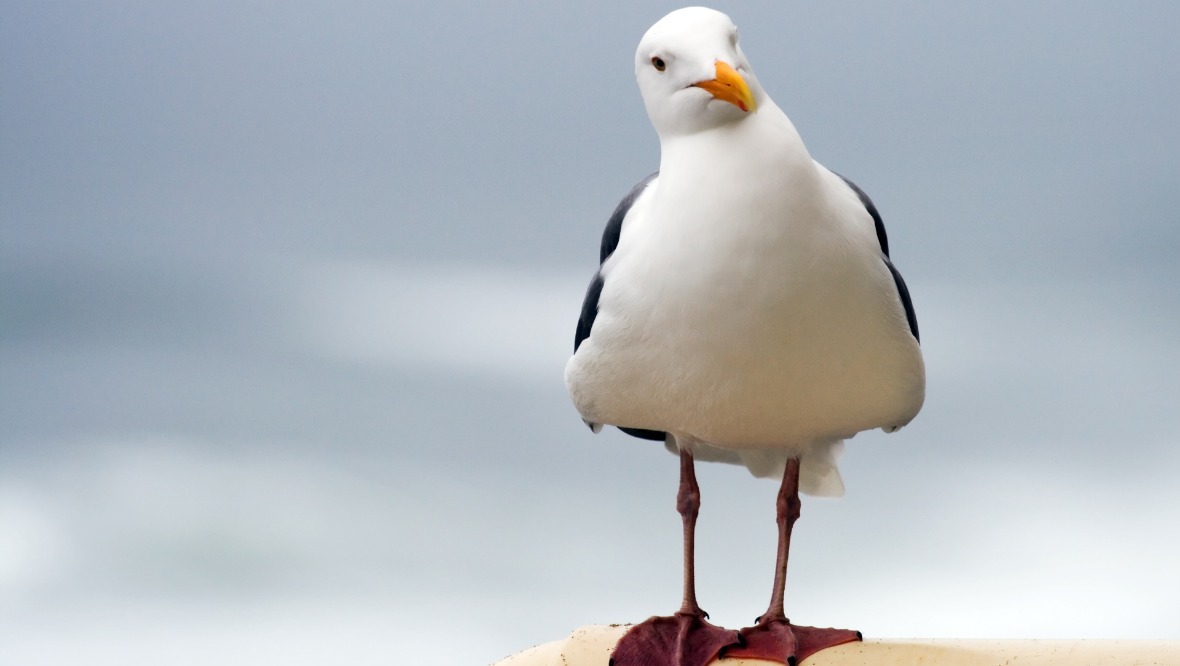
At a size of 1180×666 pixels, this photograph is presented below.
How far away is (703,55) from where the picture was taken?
3.52m

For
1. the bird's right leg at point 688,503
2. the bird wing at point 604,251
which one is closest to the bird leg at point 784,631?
the bird's right leg at point 688,503

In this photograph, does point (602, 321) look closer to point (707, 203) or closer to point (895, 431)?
point (707, 203)

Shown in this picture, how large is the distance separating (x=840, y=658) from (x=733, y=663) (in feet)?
0.77

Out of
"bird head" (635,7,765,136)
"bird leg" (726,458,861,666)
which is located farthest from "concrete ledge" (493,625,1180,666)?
"bird head" (635,7,765,136)

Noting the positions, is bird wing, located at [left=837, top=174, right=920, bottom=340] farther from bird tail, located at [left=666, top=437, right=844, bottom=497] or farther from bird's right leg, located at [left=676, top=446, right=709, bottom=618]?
bird's right leg, located at [left=676, top=446, right=709, bottom=618]

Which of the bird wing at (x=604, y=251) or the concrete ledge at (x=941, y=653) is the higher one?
the bird wing at (x=604, y=251)

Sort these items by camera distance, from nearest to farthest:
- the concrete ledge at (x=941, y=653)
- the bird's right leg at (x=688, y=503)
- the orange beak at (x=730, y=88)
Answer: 1. the orange beak at (x=730, y=88)
2. the concrete ledge at (x=941, y=653)
3. the bird's right leg at (x=688, y=503)

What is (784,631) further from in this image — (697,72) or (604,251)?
(697,72)

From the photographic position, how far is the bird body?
3486 mm

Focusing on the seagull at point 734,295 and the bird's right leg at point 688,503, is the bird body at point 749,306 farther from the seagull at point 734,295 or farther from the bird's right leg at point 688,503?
the bird's right leg at point 688,503

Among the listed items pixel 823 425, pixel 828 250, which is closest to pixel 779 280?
pixel 828 250

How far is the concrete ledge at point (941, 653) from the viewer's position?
368cm

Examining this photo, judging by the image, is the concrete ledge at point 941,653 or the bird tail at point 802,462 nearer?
the concrete ledge at point 941,653

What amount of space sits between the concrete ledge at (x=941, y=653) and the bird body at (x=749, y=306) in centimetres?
49
